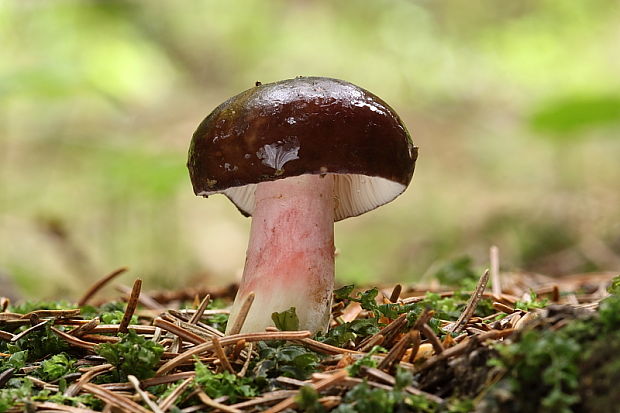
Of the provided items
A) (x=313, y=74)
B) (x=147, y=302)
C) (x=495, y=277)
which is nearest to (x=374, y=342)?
(x=495, y=277)

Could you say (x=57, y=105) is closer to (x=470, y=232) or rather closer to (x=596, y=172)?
(x=470, y=232)

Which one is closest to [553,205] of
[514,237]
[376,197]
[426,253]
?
[514,237]

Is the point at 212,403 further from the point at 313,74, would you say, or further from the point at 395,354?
the point at 313,74

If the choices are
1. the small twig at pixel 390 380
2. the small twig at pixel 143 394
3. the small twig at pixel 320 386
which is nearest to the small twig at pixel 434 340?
the small twig at pixel 390 380

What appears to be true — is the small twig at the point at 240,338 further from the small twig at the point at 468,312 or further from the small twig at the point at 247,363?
the small twig at the point at 468,312

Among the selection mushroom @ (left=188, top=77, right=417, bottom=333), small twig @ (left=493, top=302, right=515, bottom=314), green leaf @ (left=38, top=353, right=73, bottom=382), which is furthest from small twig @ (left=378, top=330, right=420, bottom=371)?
green leaf @ (left=38, top=353, right=73, bottom=382)

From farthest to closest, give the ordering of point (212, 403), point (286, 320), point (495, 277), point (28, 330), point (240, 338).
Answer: point (495, 277) → point (28, 330) → point (286, 320) → point (240, 338) → point (212, 403)
